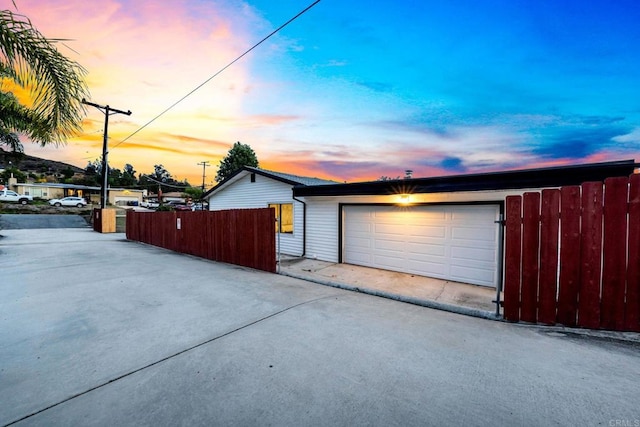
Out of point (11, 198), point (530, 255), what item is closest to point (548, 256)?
point (530, 255)

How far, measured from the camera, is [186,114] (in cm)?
1300

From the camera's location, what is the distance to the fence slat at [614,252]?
3.42m

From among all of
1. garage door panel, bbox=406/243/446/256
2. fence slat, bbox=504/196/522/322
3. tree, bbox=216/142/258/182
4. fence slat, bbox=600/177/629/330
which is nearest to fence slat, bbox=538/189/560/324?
fence slat, bbox=504/196/522/322

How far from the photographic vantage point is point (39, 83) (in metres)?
2.84

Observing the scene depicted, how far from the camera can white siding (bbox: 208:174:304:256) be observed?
10203mm

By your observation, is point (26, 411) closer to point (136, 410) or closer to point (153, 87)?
point (136, 410)

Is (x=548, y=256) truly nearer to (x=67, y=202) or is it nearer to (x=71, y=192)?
(x=67, y=202)

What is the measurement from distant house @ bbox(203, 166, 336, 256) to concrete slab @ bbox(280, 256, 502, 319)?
6.91 feet

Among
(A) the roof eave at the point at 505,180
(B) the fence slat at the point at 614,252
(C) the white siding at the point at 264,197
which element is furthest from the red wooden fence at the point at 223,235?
(B) the fence slat at the point at 614,252

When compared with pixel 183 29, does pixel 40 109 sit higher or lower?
lower

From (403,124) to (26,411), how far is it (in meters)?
13.1

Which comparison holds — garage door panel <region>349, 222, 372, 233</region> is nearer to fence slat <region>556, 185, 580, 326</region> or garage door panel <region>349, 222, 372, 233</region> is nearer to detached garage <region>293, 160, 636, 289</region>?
detached garage <region>293, 160, 636, 289</region>

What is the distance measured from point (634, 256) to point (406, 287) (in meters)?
3.52

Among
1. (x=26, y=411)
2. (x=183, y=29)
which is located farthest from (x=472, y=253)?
(x=183, y=29)
